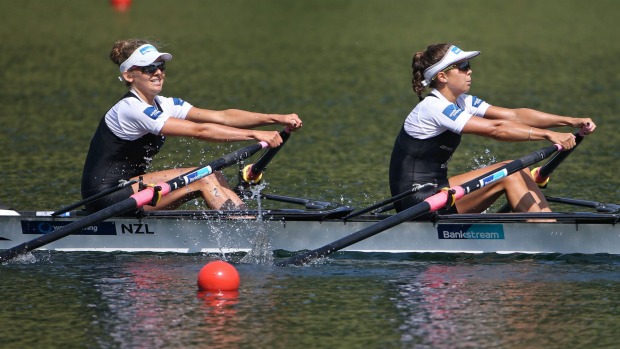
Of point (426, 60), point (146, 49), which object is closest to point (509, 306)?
point (426, 60)

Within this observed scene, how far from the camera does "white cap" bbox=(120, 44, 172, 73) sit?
11.5 m

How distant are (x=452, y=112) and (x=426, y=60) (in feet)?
1.72

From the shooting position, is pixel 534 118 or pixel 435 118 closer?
pixel 435 118

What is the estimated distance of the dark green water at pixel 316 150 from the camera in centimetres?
928

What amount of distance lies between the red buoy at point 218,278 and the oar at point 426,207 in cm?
83

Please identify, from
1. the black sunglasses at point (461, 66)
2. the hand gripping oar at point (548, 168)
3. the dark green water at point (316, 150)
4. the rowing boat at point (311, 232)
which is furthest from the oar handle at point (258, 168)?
the hand gripping oar at point (548, 168)

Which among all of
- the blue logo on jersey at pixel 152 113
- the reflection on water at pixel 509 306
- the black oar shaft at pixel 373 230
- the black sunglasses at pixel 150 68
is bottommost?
the reflection on water at pixel 509 306

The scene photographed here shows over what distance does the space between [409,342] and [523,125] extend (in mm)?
2924

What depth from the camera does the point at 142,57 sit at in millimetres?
11484

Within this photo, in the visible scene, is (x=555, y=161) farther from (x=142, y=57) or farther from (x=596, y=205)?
(x=142, y=57)

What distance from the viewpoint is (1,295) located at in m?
10.3

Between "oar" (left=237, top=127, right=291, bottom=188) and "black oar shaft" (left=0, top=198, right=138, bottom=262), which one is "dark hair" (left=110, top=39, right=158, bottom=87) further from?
"oar" (left=237, top=127, right=291, bottom=188)

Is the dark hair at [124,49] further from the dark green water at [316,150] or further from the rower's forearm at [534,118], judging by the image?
the rower's forearm at [534,118]

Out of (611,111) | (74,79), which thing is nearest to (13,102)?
(74,79)
